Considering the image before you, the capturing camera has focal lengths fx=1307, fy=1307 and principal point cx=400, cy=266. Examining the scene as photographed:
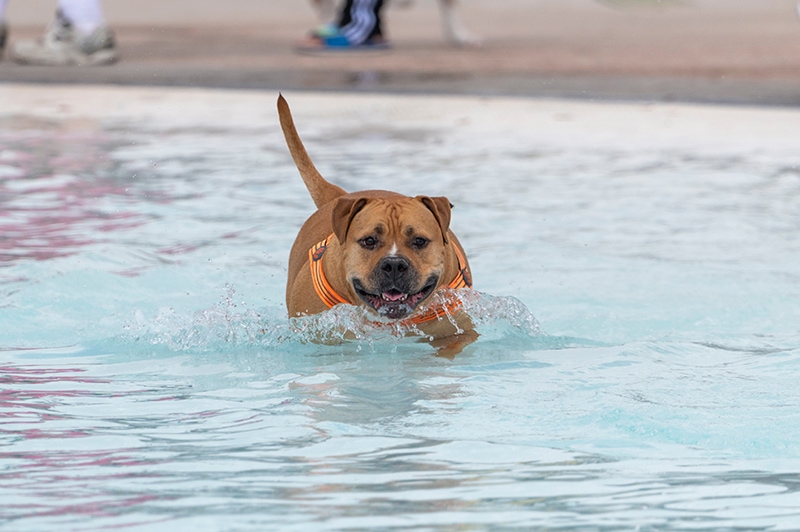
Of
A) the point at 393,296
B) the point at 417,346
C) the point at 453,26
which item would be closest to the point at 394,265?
the point at 393,296

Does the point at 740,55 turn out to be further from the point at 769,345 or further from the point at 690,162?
the point at 769,345

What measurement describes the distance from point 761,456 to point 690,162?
5.76m

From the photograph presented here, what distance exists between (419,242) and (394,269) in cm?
19

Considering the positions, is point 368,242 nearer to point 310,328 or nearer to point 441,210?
point 441,210

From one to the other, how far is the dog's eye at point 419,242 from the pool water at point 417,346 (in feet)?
1.10

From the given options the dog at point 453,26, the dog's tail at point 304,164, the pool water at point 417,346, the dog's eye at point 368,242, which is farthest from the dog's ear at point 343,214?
the dog at point 453,26

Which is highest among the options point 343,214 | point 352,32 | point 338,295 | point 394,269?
point 352,32

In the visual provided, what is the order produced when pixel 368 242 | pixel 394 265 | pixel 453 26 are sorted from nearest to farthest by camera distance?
1. pixel 394 265
2. pixel 368 242
3. pixel 453 26

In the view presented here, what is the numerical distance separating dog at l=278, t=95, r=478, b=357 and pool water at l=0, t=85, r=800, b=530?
0.30ft

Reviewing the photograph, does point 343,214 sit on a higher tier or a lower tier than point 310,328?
higher

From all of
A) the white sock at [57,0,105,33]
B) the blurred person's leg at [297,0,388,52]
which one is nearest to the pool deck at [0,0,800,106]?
the blurred person's leg at [297,0,388,52]

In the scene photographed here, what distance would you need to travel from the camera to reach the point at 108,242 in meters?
7.10

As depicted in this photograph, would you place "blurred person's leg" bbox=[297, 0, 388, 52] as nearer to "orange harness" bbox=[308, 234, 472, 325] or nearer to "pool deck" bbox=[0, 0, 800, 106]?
"pool deck" bbox=[0, 0, 800, 106]

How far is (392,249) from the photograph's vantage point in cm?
477
